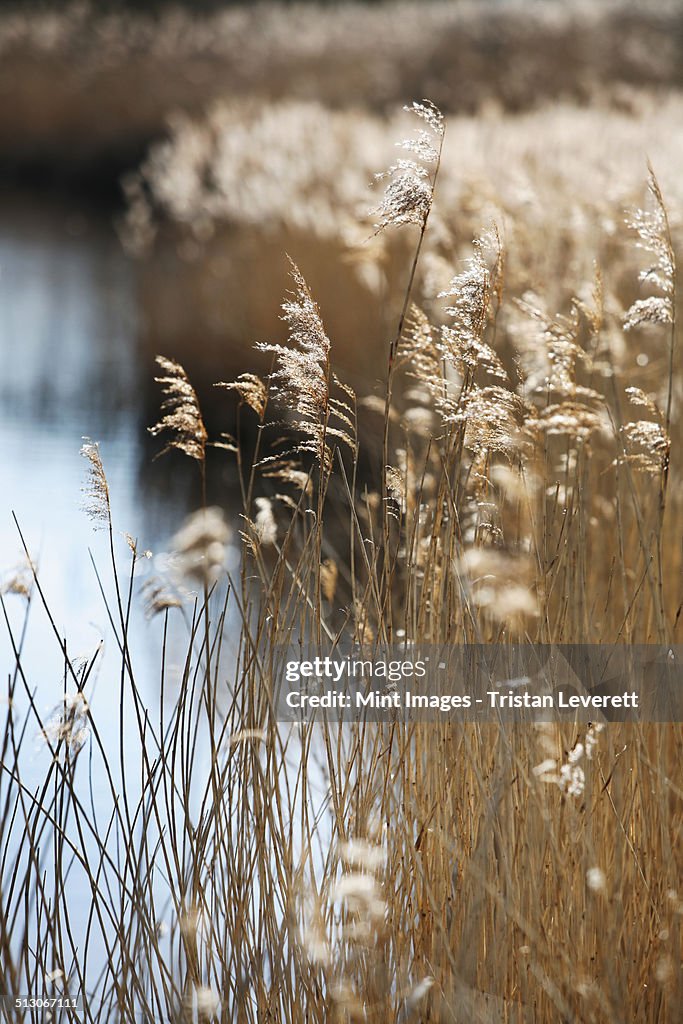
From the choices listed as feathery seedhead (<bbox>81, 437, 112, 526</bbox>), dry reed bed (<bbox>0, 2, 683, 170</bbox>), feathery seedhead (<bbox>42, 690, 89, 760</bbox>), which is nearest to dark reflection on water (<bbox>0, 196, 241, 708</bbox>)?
feathery seedhead (<bbox>81, 437, 112, 526</bbox>)

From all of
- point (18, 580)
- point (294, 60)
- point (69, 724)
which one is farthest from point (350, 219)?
point (294, 60)

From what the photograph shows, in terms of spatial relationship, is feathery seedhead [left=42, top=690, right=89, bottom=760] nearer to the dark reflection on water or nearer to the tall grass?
the tall grass

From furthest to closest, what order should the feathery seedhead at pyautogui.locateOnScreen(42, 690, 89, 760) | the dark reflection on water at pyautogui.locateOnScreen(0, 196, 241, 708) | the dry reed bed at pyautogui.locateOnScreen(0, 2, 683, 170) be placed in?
the dry reed bed at pyautogui.locateOnScreen(0, 2, 683, 170) → the dark reflection on water at pyautogui.locateOnScreen(0, 196, 241, 708) → the feathery seedhead at pyautogui.locateOnScreen(42, 690, 89, 760)

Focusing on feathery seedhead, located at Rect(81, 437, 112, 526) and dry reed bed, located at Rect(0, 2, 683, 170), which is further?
dry reed bed, located at Rect(0, 2, 683, 170)

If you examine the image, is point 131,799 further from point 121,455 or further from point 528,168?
point 528,168

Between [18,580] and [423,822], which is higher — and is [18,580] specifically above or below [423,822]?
above

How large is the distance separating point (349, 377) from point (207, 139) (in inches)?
160

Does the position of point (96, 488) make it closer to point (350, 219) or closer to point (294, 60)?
point (350, 219)

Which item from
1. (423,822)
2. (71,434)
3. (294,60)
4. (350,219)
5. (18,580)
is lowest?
(423,822)

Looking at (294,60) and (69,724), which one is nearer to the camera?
(69,724)

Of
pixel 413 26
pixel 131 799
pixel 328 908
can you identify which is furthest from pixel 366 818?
pixel 413 26

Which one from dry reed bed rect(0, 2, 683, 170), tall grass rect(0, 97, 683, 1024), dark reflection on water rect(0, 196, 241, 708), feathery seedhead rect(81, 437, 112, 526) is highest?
dry reed bed rect(0, 2, 683, 170)

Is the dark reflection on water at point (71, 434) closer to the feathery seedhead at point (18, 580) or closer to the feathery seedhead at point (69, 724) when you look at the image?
the feathery seedhead at point (18, 580)

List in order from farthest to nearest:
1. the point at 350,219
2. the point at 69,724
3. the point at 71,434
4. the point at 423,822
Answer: the point at 350,219, the point at 71,434, the point at 423,822, the point at 69,724
